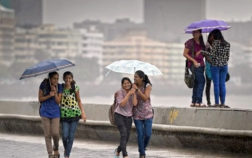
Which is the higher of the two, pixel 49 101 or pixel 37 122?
pixel 49 101

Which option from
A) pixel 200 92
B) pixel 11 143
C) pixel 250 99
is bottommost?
pixel 250 99

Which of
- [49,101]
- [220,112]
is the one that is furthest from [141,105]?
[220,112]

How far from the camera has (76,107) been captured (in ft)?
31.8

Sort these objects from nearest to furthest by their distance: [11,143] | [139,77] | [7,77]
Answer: [139,77], [11,143], [7,77]

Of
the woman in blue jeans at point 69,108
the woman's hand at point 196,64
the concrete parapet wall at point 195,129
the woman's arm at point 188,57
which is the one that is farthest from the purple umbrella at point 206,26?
the woman in blue jeans at point 69,108

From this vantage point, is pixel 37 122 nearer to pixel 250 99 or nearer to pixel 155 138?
pixel 155 138

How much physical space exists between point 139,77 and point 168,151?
7.27 ft

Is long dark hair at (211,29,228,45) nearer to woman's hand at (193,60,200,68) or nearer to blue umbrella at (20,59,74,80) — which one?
woman's hand at (193,60,200,68)

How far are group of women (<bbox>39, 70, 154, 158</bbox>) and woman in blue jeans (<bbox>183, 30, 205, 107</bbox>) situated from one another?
2.34 metres

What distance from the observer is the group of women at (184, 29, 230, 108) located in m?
11.6

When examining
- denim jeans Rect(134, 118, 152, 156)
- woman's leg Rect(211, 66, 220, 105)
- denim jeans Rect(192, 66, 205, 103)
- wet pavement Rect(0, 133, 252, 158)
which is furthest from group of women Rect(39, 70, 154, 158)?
denim jeans Rect(192, 66, 205, 103)

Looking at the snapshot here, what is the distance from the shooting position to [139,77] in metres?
9.52

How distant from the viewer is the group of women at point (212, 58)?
38.1 feet

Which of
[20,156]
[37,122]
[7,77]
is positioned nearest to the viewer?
[20,156]
